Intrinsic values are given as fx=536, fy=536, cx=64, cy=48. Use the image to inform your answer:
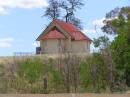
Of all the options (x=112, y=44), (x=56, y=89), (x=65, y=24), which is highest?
(x=65, y=24)

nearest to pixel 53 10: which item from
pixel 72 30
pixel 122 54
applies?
pixel 72 30

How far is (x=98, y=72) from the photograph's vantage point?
31031 millimetres

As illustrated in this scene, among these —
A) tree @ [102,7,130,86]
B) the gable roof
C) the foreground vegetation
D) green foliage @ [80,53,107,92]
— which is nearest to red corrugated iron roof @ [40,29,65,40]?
the gable roof

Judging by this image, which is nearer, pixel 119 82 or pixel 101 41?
pixel 119 82

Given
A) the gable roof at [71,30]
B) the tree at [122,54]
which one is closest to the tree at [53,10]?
the gable roof at [71,30]

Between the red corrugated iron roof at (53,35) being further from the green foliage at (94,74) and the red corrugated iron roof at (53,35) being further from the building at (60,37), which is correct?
the green foliage at (94,74)

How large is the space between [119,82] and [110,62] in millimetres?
1313

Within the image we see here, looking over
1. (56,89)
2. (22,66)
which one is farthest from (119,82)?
(22,66)

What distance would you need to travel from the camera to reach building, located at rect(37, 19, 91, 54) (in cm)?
6397

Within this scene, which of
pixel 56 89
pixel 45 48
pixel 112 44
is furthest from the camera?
pixel 45 48

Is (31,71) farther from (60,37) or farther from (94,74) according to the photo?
(60,37)

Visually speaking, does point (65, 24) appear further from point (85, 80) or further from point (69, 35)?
point (85, 80)

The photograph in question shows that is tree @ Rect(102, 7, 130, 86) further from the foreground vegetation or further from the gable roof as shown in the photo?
the gable roof

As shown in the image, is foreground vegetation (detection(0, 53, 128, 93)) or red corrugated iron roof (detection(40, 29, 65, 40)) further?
red corrugated iron roof (detection(40, 29, 65, 40))
